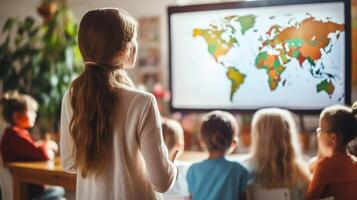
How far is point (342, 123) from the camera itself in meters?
1.95

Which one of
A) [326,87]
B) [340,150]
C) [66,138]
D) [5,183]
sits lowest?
[5,183]

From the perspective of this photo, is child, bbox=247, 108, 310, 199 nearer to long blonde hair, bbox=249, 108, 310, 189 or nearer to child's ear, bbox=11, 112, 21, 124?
long blonde hair, bbox=249, 108, 310, 189

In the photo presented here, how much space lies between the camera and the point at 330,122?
1955mm

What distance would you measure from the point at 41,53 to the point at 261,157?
6.84 ft

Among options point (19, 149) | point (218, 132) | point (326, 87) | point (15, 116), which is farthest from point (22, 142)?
point (326, 87)

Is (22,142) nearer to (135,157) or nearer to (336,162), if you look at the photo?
Result: (135,157)

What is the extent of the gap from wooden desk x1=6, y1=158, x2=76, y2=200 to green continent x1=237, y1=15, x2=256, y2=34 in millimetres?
985

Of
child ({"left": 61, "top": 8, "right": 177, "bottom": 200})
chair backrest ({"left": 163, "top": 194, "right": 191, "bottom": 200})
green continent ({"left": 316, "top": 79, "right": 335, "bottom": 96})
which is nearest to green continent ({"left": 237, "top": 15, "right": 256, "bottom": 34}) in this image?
green continent ({"left": 316, "top": 79, "right": 335, "bottom": 96})

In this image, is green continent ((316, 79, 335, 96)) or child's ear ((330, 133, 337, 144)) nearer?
child's ear ((330, 133, 337, 144))

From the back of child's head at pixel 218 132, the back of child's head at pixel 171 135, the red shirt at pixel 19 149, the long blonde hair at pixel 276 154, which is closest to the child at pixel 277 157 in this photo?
the long blonde hair at pixel 276 154

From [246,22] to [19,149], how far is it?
1.28 meters

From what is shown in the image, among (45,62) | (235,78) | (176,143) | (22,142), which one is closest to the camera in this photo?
(176,143)

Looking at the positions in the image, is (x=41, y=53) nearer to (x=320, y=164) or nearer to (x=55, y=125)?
(x=55, y=125)

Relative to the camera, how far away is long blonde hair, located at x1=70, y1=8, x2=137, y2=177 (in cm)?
142
